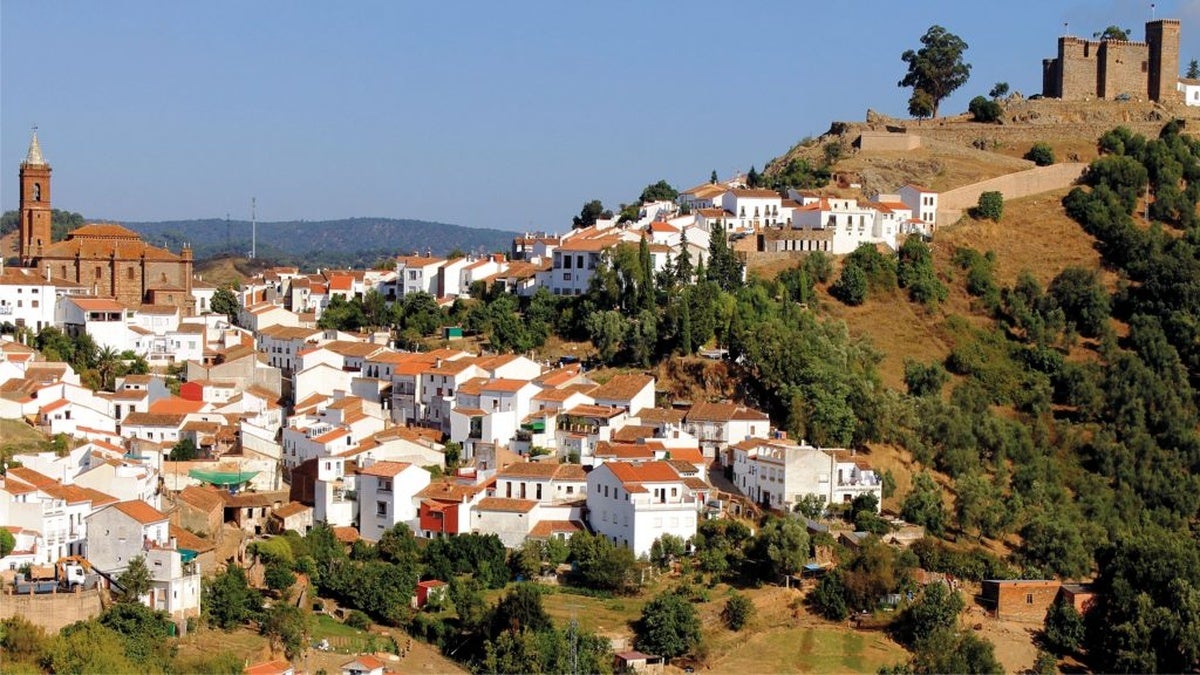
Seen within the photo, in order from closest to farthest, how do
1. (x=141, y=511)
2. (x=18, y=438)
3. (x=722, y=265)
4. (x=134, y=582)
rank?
1. (x=134, y=582)
2. (x=141, y=511)
3. (x=18, y=438)
4. (x=722, y=265)

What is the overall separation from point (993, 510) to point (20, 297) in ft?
69.6

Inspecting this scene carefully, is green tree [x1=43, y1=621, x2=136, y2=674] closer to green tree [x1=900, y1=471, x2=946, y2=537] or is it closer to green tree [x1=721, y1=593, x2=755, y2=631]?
green tree [x1=721, y1=593, x2=755, y2=631]

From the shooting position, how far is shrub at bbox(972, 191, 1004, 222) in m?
47.9

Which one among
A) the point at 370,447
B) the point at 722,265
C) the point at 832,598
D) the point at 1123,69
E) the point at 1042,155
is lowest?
the point at 832,598

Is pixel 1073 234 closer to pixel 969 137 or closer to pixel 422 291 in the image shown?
pixel 969 137

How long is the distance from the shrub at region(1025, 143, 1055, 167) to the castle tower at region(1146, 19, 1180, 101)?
5808 millimetres

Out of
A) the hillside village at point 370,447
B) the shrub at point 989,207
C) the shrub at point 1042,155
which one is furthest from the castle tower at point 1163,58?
the hillside village at point 370,447

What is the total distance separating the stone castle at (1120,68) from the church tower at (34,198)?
105 feet

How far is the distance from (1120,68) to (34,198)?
34.1 meters

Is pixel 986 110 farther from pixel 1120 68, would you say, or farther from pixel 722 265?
pixel 722 265

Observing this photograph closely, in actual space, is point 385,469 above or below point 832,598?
above

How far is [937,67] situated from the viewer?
5575 centimetres

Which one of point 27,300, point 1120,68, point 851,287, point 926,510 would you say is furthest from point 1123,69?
point 27,300

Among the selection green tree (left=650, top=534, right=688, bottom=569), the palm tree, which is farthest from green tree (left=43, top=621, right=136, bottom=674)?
the palm tree
